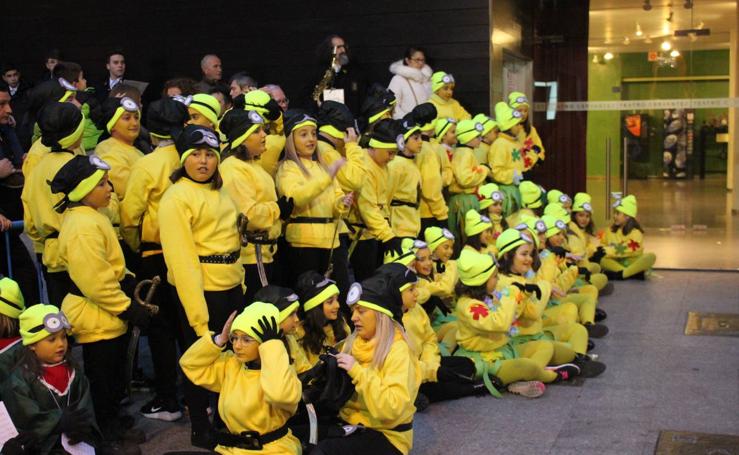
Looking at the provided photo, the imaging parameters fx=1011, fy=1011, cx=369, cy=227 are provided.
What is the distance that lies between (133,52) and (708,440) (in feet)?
29.0

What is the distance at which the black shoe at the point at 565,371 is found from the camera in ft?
22.9

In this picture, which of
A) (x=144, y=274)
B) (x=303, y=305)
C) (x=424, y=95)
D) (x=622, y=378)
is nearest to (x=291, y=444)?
(x=303, y=305)

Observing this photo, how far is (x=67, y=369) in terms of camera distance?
5223 mm

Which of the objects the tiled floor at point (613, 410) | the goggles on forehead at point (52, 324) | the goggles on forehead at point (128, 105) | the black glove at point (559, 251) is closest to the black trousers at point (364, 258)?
the tiled floor at point (613, 410)

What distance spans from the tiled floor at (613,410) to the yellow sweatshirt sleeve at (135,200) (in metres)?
1.20

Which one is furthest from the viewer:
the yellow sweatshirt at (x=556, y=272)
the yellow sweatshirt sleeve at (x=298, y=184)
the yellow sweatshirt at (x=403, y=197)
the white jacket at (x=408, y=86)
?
the white jacket at (x=408, y=86)

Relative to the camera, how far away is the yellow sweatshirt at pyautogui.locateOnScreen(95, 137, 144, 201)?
248 inches

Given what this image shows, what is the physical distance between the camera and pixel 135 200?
19.6ft

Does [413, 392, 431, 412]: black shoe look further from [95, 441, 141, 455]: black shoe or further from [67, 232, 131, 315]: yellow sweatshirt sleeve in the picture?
[67, 232, 131, 315]: yellow sweatshirt sleeve

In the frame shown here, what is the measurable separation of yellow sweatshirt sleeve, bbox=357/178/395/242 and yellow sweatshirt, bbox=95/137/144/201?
6.26 feet

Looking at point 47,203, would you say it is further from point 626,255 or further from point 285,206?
point 626,255

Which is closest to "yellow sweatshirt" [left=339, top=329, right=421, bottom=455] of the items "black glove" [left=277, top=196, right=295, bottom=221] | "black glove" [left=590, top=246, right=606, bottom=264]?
"black glove" [left=277, top=196, right=295, bottom=221]

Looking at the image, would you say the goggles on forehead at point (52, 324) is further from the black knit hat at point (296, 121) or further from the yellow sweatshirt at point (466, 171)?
the yellow sweatshirt at point (466, 171)

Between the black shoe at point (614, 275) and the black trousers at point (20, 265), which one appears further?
the black shoe at point (614, 275)
